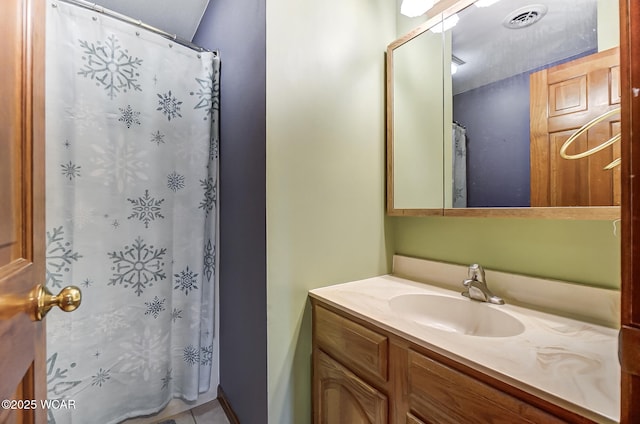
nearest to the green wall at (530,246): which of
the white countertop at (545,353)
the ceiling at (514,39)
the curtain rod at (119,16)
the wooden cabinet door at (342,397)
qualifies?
the white countertop at (545,353)

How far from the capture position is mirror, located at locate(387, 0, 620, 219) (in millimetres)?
860

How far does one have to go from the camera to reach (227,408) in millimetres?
1505

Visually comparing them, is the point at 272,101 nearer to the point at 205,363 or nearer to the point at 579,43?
the point at 579,43

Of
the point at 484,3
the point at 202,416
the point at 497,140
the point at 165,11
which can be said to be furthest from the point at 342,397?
the point at 165,11

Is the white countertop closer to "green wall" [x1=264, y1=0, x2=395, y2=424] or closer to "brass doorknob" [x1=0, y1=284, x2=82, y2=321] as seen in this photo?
"green wall" [x1=264, y1=0, x2=395, y2=424]

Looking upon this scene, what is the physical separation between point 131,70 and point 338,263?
4.45 feet

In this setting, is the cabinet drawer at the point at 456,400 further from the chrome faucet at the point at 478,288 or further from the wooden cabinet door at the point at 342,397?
the chrome faucet at the point at 478,288

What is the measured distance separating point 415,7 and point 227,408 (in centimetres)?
222

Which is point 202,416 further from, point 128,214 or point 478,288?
point 478,288

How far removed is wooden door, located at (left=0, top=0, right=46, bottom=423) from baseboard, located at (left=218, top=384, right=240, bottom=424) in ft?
3.38

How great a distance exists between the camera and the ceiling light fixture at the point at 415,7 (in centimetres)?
130

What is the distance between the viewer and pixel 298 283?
1166 millimetres

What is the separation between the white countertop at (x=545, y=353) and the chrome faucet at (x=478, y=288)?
1.3 inches

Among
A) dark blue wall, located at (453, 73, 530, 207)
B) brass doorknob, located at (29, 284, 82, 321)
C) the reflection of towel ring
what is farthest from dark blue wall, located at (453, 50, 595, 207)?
brass doorknob, located at (29, 284, 82, 321)
